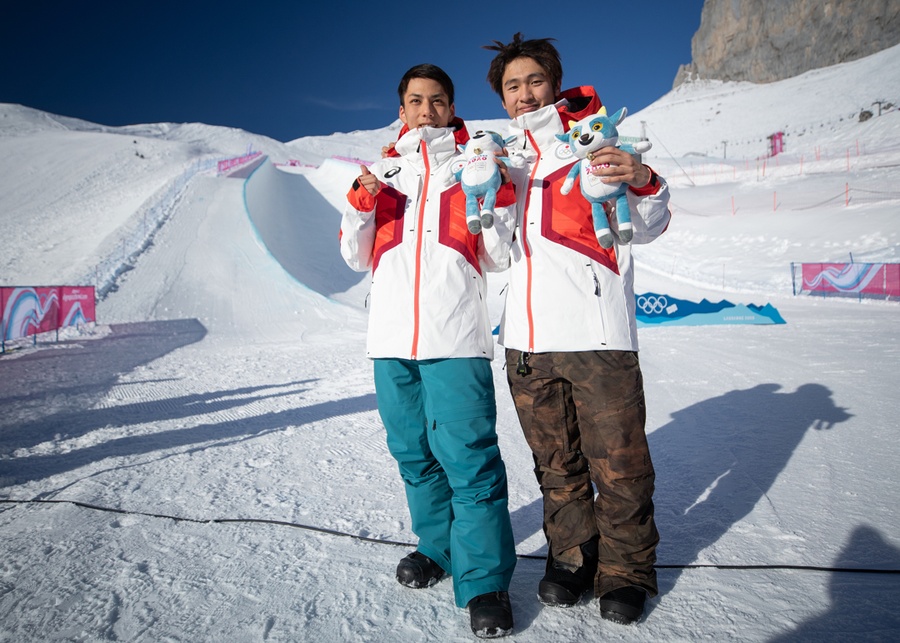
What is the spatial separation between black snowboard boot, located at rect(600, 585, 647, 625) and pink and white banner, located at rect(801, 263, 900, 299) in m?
14.2

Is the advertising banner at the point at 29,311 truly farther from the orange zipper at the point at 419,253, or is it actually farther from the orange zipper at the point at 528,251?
the orange zipper at the point at 528,251

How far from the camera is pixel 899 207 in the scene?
17.2 m

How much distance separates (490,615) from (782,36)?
369 feet

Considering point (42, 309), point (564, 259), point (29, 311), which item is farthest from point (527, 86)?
point (42, 309)

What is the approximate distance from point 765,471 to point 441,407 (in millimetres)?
2286

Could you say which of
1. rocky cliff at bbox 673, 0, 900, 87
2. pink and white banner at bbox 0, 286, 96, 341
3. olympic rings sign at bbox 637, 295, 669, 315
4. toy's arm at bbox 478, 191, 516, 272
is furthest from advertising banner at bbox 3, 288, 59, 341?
rocky cliff at bbox 673, 0, 900, 87

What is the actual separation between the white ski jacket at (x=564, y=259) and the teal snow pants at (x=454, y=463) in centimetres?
29

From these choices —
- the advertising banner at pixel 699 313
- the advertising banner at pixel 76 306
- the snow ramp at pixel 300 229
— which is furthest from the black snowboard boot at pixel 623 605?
the snow ramp at pixel 300 229

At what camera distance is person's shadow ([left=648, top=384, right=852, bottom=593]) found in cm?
232

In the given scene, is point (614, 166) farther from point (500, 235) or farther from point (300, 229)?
point (300, 229)

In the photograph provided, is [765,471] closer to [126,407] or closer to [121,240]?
[126,407]

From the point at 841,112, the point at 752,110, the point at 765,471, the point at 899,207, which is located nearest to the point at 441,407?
the point at 765,471

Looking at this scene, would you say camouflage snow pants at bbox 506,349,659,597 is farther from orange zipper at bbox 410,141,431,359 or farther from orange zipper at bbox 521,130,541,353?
orange zipper at bbox 410,141,431,359

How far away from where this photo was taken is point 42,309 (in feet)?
27.1
